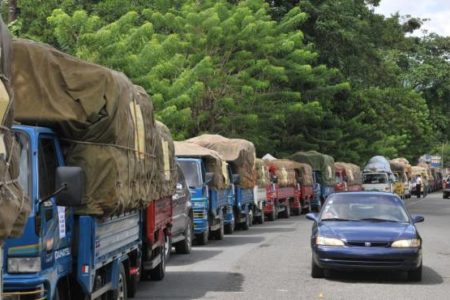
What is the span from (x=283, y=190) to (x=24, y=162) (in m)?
27.5

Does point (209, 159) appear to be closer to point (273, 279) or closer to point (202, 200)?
point (202, 200)

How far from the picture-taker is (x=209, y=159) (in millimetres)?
21672

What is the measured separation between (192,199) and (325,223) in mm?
6569

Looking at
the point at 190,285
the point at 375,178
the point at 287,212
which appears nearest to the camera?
the point at 190,285

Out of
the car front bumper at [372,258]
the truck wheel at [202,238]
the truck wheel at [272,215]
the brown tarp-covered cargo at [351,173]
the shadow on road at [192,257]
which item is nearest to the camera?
the car front bumper at [372,258]

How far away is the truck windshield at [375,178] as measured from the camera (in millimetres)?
49344

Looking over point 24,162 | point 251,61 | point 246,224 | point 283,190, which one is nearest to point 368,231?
point 24,162

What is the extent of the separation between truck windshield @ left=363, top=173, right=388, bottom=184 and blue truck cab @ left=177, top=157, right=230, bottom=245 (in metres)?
29.6

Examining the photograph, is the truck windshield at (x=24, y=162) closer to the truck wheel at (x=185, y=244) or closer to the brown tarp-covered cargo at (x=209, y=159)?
the truck wheel at (x=185, y=244)

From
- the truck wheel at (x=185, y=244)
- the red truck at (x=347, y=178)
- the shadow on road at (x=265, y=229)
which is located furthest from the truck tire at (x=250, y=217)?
the red truck at (x=347, y=178)

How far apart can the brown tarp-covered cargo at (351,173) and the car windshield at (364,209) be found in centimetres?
3362

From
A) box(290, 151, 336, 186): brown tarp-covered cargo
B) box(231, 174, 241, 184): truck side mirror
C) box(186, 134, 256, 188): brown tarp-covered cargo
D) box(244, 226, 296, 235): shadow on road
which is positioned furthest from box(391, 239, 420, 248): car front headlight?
box(290, 151, 336, 186): brown tarp-covered cargo

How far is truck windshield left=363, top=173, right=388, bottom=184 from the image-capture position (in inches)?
1943

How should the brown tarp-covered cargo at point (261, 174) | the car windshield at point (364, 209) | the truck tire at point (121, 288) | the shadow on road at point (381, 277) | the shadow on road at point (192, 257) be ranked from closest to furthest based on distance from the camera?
the truck tire at point (121, 288), the shadow on road at point (381, 277), the car windshield at point (364, 209), the shadow on road at point (192, 257), the brown tarp-covered cargo at point (261, 174)
